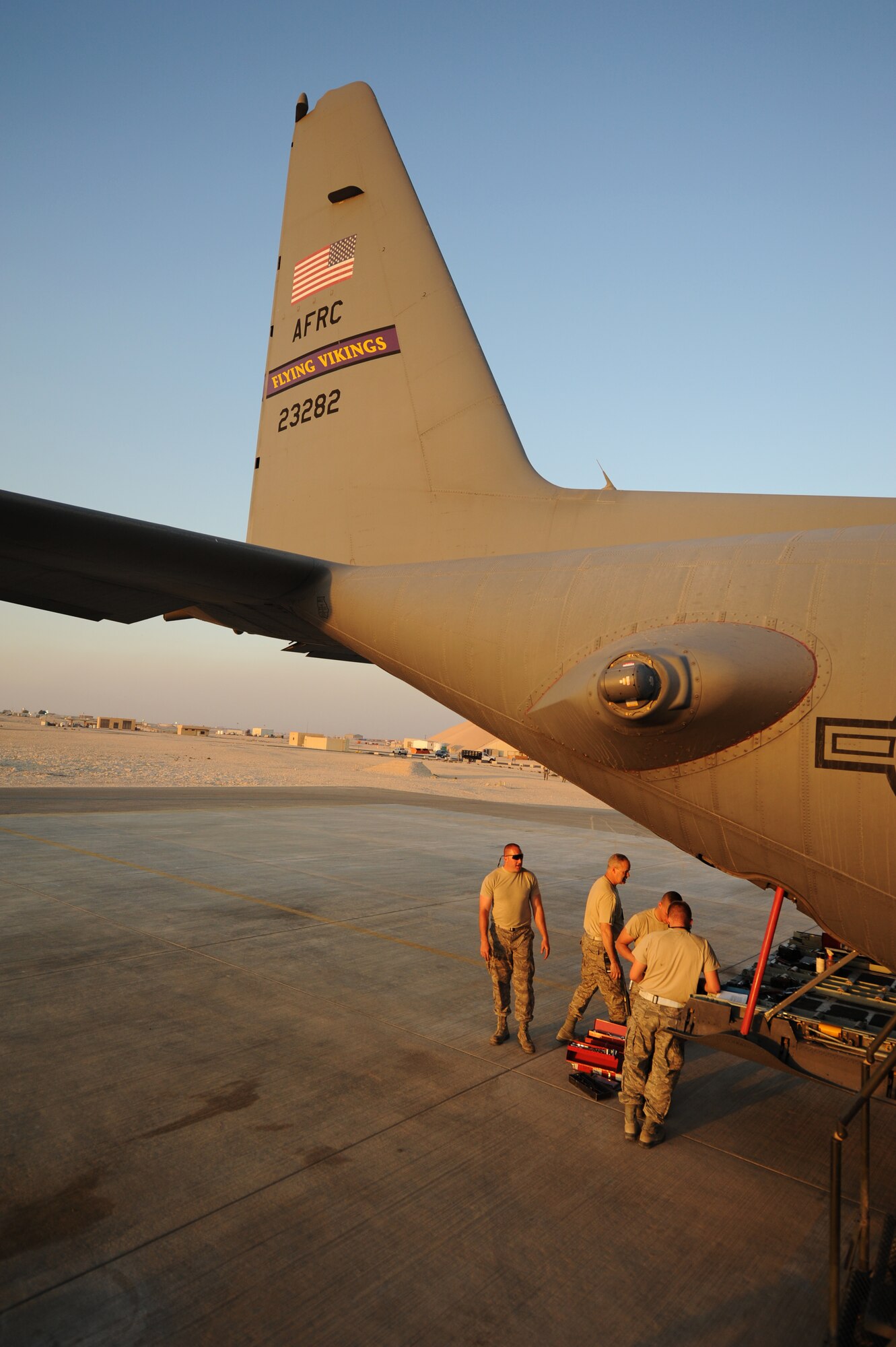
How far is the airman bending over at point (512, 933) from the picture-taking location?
6.77 m

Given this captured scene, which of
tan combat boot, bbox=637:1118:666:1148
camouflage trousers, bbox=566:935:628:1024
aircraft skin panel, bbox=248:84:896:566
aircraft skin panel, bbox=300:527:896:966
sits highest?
aircraft skin panel, bbox=248:84:896:566

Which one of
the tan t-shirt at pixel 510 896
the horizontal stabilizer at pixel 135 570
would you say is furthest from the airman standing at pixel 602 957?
the horizontal stabilizer at pixel 135 570

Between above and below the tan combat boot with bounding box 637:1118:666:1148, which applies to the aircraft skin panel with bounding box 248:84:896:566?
above

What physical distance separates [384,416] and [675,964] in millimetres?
5445

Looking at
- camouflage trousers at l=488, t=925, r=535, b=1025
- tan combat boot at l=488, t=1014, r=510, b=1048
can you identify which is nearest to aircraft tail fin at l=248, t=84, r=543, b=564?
camouflage trousers at l=488, t=925, r=535, b=1025

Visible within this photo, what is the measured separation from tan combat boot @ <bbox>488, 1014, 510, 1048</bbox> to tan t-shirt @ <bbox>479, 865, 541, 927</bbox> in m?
0.88

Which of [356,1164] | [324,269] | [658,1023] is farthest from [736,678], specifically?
[324,269]

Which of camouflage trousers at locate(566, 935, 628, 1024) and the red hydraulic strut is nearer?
the red hydraulic strut

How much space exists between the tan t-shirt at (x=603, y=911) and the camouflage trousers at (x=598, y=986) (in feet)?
0.37

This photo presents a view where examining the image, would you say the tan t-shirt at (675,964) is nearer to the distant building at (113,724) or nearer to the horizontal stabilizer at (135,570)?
the horizontal stabilizer at (135,570)

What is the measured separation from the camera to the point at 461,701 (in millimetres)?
6109

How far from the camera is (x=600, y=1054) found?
634 cm

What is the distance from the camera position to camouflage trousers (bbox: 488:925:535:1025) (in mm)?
6758

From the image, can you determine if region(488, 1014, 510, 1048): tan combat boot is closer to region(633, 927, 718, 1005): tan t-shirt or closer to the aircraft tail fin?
region(633, 927, 718, 1005): tan t-shirt
